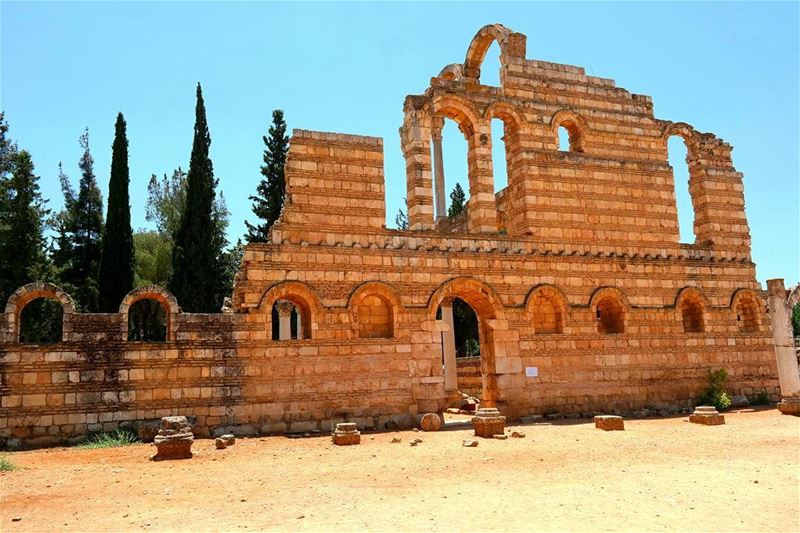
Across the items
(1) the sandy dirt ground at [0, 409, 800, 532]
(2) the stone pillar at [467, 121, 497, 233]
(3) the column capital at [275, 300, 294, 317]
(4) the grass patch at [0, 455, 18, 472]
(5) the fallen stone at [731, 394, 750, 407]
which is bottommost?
(5) the fallen stone at [731, 394, 750, 407]

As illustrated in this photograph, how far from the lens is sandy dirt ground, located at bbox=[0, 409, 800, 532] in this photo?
6137 mm

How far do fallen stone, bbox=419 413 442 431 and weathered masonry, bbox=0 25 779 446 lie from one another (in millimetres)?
609

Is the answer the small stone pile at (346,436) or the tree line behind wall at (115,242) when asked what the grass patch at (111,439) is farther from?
the tree line behind wall at (115,242)

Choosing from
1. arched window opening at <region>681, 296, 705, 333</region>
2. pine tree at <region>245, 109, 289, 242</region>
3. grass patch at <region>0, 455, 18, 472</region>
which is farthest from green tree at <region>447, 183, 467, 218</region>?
grass patch at <region>0, 455, 18, 472</region>

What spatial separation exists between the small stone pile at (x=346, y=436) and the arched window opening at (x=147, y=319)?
18.3 meters

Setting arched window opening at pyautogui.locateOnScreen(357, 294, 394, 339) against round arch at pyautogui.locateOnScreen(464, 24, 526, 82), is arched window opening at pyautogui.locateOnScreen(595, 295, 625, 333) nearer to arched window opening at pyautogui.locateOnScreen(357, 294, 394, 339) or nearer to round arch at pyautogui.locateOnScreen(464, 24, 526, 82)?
arched window opening at pyautogui.locateOnScreen(357, 294, 394, 339)

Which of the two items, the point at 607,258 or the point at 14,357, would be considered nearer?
the point at 14,357

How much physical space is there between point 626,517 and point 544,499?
3.40ft

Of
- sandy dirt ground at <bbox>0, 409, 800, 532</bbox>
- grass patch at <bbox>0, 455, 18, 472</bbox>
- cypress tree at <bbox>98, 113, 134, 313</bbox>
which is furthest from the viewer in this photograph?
cypress tree at <bbox>98, 113, 134, 313</bbox>

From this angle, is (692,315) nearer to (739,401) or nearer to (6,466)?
(739,401)

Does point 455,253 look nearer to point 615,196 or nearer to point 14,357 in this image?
point 615,196

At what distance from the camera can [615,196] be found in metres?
17.6

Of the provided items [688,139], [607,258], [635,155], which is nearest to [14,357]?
[607,258]

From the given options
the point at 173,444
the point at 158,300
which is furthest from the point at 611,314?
the point at 173,444
